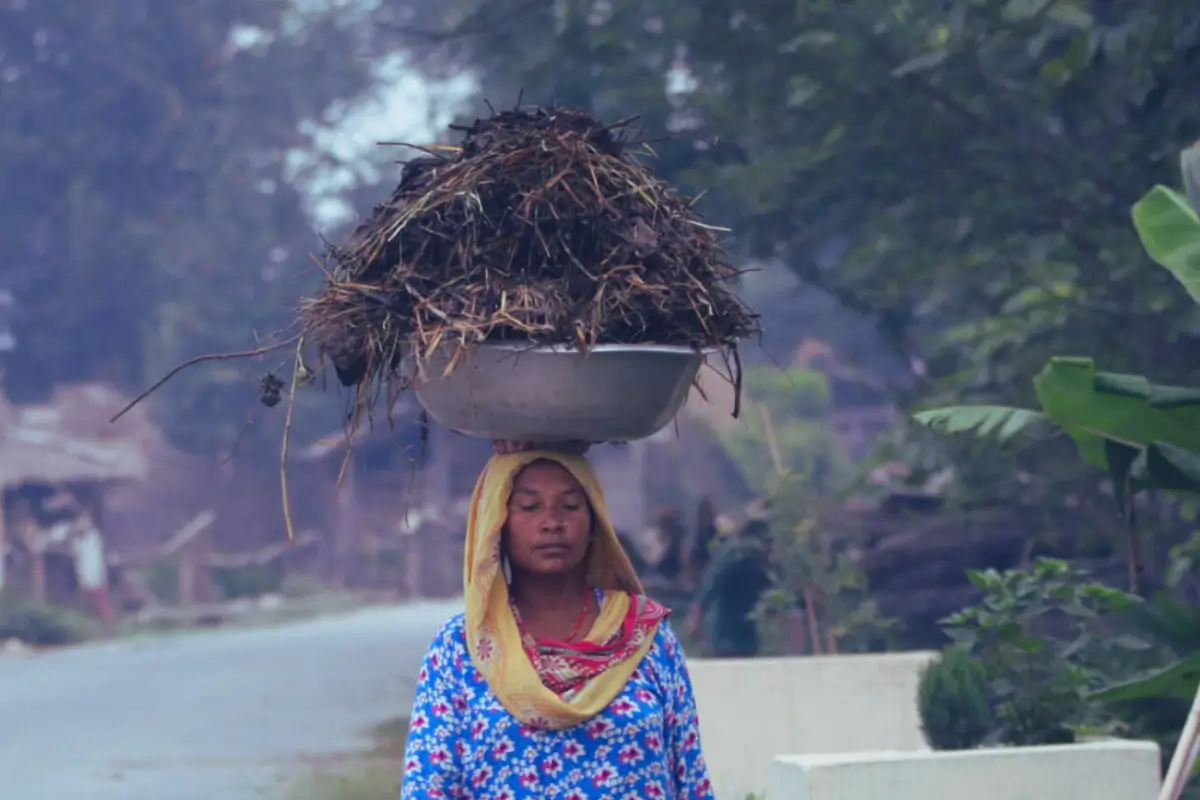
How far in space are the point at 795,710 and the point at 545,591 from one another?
4714 millimetres

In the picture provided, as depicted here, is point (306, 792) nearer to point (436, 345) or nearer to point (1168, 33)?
point (1168, 33)

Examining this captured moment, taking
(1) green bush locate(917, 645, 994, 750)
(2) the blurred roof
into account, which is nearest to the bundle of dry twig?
(1) green bush locate(917, 645, 994, 750)

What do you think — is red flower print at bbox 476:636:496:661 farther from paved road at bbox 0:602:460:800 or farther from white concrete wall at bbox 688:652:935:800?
paved road at bbox 0:602:460:800

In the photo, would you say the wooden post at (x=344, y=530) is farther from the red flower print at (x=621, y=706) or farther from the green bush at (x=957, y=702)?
the red flower print at (x=621, y=706)

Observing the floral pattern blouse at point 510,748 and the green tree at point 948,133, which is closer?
the floral pattern blouse at point 510,748

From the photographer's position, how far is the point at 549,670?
10.4 feet

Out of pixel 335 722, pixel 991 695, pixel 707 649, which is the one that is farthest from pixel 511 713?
pixel 335 722

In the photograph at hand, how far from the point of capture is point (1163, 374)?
8766 mm

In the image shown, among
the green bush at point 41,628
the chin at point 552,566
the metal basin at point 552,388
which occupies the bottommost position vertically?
the chin at point 552,566

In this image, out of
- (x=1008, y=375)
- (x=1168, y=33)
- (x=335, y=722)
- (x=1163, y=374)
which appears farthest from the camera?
(x=335, y=722)

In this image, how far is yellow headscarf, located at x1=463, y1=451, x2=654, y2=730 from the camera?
122 inches

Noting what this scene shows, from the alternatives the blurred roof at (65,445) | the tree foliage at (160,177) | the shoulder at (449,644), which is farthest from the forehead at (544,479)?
the tree foliage at (160,177)

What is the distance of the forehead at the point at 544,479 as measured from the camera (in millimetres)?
3250

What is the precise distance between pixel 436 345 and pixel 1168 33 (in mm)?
Answer: 6014
